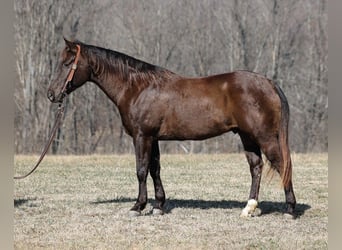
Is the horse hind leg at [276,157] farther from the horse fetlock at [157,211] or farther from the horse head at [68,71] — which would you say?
the horse head at [68,71]

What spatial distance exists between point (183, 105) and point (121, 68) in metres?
0.87

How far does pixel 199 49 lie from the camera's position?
899 inches

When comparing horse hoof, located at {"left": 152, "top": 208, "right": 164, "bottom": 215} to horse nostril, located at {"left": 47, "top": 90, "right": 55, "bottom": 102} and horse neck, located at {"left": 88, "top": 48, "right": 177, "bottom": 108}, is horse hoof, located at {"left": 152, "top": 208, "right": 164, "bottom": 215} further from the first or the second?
horse nostril, located at {"left": 47, "top": 90, "right": 55, "bottom": 102}

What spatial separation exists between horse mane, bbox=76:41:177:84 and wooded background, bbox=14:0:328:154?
15.7 m

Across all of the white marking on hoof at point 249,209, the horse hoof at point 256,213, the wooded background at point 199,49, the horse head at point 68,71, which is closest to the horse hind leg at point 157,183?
the white marking on hoof at point 249,209

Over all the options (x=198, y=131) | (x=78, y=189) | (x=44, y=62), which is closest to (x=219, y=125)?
(x=198, y=131)

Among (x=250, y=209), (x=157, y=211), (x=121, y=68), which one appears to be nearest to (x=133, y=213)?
(x=157, y=211)

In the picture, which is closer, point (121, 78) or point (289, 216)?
point (289, 216)

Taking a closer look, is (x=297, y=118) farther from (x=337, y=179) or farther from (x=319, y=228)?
(x=337, y=179)

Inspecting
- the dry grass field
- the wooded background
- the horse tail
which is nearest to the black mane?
the horse tail

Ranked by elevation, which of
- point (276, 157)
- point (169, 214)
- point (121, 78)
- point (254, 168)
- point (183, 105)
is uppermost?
point (121, 78)

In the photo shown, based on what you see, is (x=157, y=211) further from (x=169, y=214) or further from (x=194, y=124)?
(x=194, y=124)

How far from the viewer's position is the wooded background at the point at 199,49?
21688mm

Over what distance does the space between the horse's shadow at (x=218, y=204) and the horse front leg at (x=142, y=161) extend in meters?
0.44
